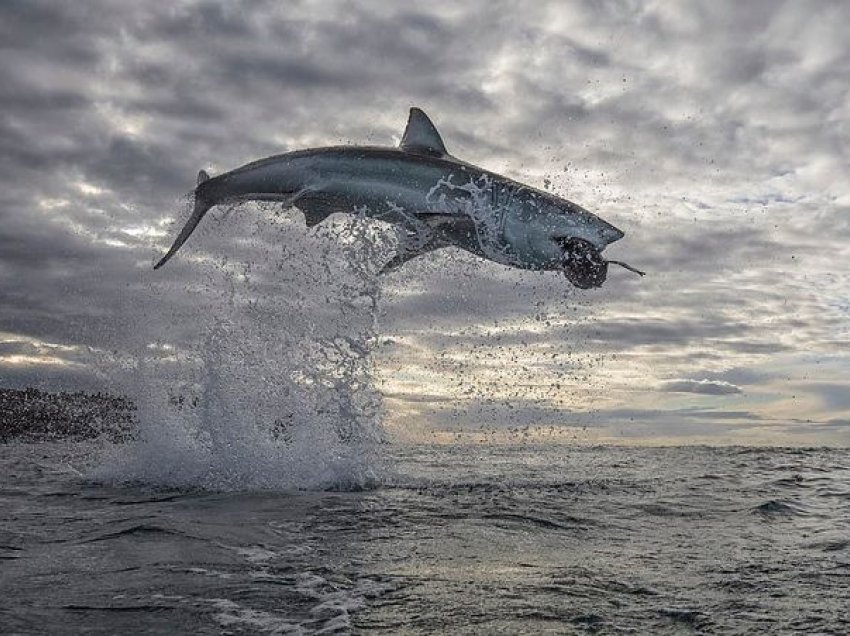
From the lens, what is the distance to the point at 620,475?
1870 cm

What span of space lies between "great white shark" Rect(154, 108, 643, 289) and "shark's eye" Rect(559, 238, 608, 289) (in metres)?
0.01

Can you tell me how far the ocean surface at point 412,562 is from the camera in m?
5.34

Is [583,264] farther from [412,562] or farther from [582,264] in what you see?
[412,562]

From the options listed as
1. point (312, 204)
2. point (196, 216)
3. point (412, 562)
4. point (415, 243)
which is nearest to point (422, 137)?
point (415, 243)

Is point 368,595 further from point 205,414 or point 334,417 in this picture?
point 205,414

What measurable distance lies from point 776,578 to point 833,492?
10260mm

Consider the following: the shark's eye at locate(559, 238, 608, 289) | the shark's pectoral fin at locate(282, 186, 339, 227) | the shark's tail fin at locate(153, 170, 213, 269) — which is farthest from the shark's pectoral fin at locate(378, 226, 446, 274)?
the shark's tail fin at locate(153, 170, 213, 269)

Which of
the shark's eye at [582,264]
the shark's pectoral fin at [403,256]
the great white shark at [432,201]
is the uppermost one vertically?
the great white shark at [432,201]

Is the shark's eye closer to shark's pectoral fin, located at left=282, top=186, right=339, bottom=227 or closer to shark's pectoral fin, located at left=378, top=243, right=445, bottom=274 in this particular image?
shark's pectoral fin, located at left=378, top=243, right=445, bottom=274

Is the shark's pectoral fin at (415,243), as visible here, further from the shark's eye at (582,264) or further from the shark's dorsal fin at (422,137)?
the shark's eye at (582,264)

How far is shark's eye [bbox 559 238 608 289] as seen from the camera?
326 inches

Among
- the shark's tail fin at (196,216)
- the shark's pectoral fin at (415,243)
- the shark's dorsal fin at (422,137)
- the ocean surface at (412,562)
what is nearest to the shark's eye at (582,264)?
the shark's pectoral fin at (415,243)

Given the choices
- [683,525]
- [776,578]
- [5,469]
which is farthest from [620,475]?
[5,469]

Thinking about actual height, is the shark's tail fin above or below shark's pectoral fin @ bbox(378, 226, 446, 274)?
above
